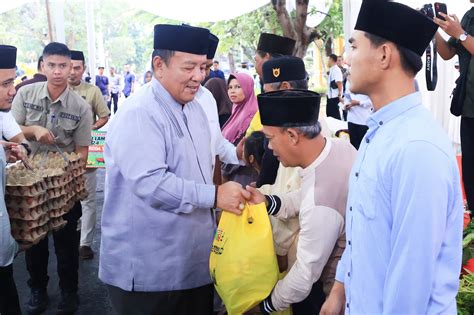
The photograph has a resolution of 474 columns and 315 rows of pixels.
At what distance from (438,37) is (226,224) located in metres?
2.83

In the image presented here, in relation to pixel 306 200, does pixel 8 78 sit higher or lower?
higher

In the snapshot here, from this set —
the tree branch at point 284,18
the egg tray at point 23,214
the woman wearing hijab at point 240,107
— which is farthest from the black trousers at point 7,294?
the tree branch at point 284,18

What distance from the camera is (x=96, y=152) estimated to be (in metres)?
5.87

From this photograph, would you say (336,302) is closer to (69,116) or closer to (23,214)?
(23,214)

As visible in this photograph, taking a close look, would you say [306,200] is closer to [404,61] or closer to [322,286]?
[322,286]

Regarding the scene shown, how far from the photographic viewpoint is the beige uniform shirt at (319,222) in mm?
1888

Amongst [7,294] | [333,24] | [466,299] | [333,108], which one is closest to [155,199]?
[7,294]

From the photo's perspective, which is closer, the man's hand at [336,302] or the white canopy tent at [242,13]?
the man's hand at [336,302]

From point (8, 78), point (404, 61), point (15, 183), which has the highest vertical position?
point (404, 61)

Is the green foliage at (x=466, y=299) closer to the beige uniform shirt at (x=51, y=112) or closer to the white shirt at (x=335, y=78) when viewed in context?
the beige uniform shirt at (x=51, y=112)

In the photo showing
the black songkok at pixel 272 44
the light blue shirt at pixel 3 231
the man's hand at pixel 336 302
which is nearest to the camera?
the man's hand at pixel 336 302

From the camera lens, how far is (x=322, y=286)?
2.21 meters

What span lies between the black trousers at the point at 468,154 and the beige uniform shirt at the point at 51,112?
3160 mm

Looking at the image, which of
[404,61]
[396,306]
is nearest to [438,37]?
[404,61]
